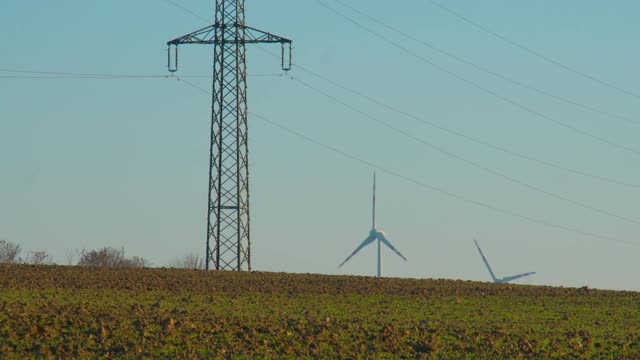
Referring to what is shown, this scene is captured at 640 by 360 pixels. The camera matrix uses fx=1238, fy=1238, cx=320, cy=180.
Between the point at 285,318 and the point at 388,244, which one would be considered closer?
the point at 285,318

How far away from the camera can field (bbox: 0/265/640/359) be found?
3484 cm

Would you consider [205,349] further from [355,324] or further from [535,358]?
[535,358]

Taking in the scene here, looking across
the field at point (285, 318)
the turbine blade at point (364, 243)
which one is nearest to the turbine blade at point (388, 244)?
the turbine blade at point (364, 243)

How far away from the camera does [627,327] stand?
1827 inches

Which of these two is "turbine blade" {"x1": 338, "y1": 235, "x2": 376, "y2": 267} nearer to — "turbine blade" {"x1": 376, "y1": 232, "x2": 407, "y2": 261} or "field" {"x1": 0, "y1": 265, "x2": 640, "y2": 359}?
"turbine blade" {"x1": 376, "y1": 232, "x2": 407, "y2": 261}

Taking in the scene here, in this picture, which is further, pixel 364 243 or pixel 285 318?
pixel 364 243

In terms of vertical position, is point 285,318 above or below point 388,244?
below

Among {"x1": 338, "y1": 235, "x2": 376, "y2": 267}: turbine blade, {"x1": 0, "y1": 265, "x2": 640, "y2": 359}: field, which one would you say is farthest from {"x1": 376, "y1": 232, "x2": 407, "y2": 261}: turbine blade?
{"x1": 0, "y1": 265, "x2": 640, "y2": 359}: field

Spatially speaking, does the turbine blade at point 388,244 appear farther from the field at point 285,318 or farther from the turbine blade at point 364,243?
the field at point 285,318

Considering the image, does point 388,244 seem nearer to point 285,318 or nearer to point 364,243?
point 364,243

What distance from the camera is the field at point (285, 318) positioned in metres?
34.8

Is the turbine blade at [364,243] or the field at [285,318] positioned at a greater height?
the turbine blade at [364,243]

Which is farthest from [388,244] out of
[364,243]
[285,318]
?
[285,318]

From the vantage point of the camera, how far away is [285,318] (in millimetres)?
40406
